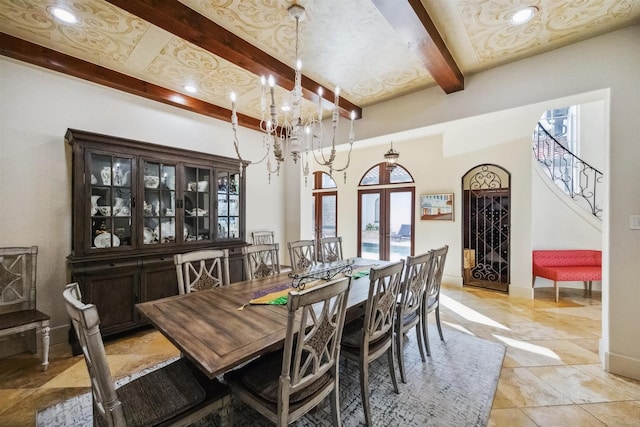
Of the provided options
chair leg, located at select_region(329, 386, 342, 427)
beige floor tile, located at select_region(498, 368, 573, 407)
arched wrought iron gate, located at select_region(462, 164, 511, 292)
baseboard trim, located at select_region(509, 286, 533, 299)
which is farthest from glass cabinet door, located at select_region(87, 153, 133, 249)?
baseboard trim, located at select_region(509, 286, 533, 299)

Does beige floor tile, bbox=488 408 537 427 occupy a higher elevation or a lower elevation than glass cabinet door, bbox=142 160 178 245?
lower

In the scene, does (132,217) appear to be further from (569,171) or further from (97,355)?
(569,171)

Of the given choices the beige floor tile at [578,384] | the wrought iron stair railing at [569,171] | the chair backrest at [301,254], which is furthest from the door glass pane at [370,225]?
the beige floor tile at [578,384]

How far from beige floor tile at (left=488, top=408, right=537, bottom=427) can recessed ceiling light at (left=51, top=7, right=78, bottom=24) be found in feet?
14.0

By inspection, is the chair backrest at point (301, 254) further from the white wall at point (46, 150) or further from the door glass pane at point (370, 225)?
the door glass pane at point (370, 225)

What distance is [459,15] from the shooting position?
83.4 inches

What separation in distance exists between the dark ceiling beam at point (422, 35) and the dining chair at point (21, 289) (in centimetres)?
366

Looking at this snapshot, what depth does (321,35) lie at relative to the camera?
7.64 feet

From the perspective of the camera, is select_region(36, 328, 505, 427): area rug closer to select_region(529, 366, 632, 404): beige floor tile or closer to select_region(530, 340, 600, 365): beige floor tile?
select_region(529, 366, 632, 404): beige floor tile

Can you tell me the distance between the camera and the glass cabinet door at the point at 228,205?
3.88 metres

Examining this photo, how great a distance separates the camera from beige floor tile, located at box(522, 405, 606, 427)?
1.81 meters

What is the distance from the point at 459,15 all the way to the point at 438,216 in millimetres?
3741

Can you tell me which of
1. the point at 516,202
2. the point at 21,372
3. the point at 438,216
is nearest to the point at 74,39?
the point at 21,372

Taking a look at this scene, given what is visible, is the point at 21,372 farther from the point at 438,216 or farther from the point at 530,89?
the point at 438,216
